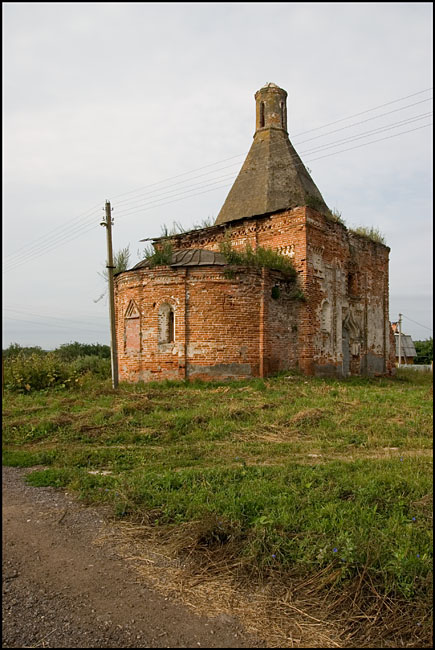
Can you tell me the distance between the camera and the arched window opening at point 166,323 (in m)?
15.9

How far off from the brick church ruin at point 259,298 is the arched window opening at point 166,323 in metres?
0.03

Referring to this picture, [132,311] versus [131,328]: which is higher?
[132,311]

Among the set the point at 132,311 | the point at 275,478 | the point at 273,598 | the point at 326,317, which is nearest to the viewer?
the point at 273,598

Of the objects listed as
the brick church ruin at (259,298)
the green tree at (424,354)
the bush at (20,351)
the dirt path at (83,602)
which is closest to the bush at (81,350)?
the bush at (20,351)

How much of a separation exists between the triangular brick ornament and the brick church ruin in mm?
39

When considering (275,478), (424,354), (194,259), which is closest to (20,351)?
(194,259)

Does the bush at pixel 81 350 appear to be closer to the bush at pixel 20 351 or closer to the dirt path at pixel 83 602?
the bush at pixel 20 351

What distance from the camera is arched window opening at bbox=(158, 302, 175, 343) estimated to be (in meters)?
15.9

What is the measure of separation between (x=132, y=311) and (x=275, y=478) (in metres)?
11.7

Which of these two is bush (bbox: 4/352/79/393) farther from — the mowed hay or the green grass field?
the mowed hay

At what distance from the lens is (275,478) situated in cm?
575

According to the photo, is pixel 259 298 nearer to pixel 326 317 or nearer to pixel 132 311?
pixel 326 317

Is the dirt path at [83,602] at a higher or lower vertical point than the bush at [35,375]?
lower

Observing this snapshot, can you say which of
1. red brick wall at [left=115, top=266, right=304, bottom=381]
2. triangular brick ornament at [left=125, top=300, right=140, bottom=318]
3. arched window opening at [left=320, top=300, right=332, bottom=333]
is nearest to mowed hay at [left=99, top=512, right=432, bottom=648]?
red brick wall at [left=115, top=266, right=304, bottom=381]
